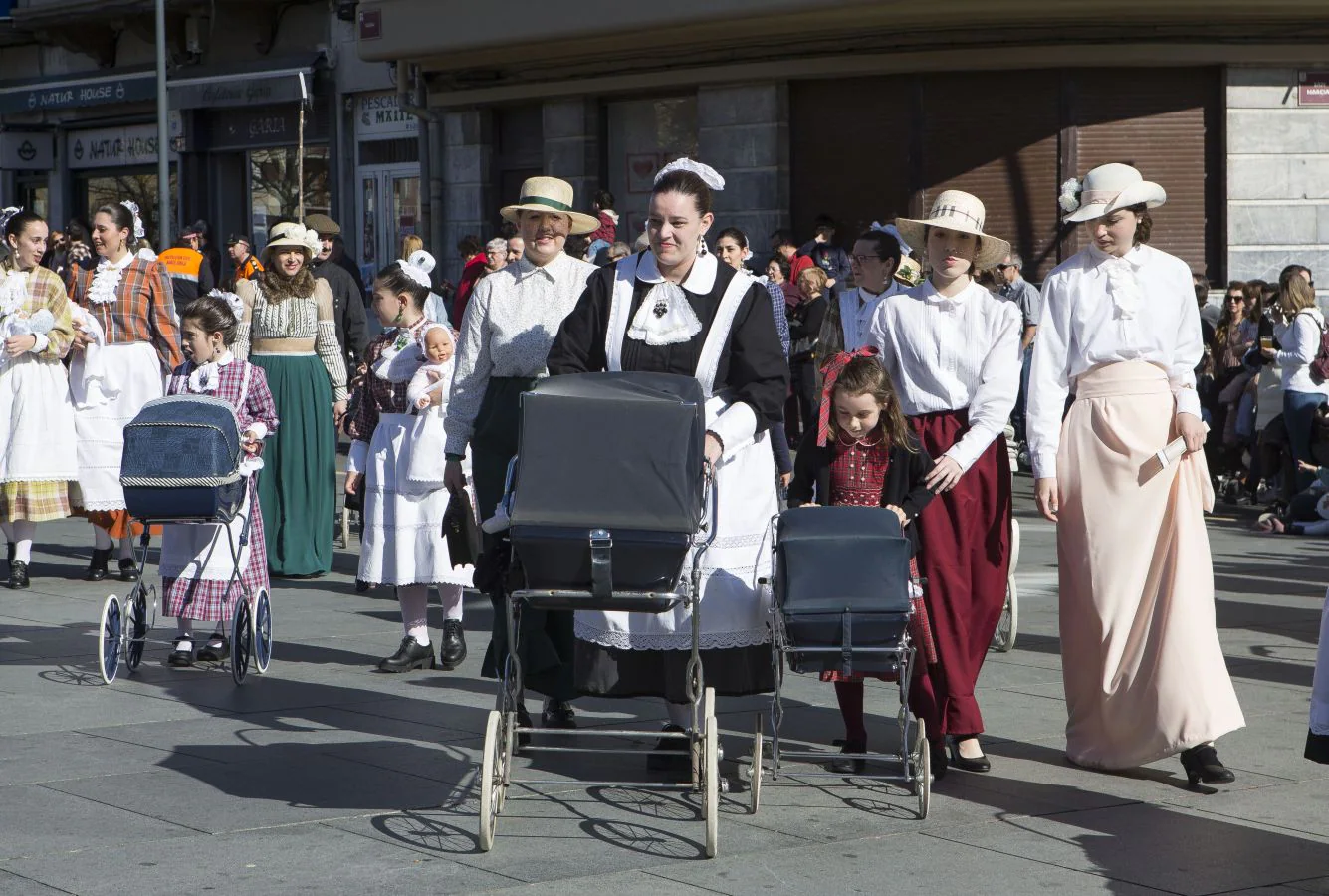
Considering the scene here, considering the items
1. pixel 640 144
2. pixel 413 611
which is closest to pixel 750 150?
pixel 640 144

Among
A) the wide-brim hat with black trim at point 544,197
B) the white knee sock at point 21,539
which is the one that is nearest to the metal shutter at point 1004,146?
the white knee sock at point 21,539

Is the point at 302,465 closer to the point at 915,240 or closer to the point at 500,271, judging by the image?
the point at 500,271

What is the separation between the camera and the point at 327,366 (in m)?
12.4

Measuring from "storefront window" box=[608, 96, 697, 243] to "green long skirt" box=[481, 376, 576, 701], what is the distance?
48.9 feet

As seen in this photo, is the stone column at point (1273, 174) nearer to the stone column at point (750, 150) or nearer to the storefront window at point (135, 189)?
A: the stone column at point (750, 150)

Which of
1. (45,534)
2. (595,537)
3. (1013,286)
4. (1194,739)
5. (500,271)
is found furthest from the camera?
(1013,286)

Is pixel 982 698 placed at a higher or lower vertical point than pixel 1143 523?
lower

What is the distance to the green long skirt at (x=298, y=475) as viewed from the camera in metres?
12.2

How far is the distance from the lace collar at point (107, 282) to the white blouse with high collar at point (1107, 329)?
249 inches

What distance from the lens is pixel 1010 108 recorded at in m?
20.0

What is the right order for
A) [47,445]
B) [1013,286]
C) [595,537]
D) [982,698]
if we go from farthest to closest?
1. [1013,286]
2. [47,445]
3. [982,698]
4. [595,537]

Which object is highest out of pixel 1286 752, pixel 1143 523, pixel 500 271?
pixel 500 271

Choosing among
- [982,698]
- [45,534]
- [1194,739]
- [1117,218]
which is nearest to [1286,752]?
[1194,739]

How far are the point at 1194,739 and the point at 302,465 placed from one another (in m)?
6.89
